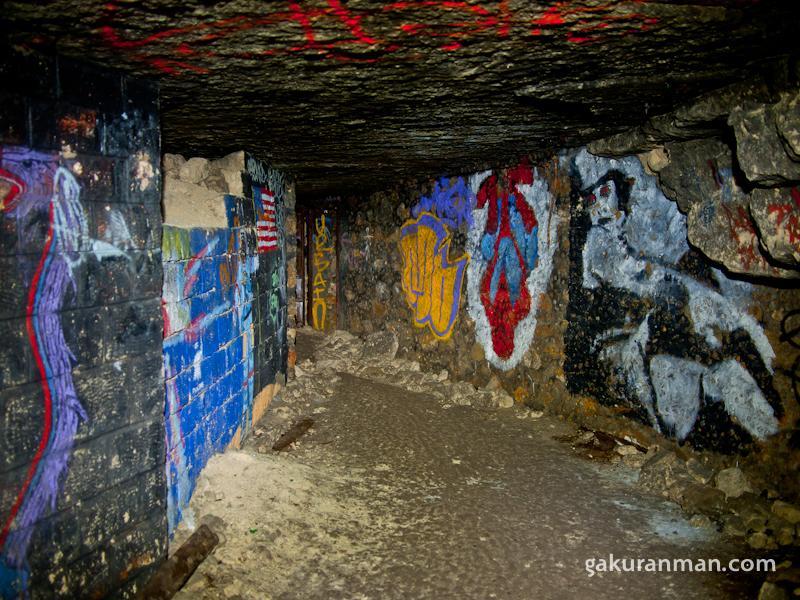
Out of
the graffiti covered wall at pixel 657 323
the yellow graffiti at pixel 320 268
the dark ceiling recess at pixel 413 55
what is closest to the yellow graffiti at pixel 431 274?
the graffiti covered wall at pixel 657 323

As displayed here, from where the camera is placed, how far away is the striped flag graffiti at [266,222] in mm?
4992

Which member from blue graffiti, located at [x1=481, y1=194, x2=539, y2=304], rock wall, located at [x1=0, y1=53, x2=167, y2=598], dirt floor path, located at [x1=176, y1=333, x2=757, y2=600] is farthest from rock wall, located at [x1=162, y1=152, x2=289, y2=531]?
blue graffiti, located at [x1=481, y1=194, x2=539, y2=304]

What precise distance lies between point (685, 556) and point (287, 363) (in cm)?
442

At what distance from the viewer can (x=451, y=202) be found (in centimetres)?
657

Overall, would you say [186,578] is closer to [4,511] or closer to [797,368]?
[4,511]

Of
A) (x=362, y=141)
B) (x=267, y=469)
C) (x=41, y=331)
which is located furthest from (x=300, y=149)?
(x=41, y=331)

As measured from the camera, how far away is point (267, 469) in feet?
12.0

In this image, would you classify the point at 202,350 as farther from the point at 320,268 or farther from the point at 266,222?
the point at 320,268

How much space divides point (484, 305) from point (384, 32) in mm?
4369

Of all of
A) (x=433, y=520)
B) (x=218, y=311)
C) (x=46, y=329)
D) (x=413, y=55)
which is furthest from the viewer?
(x=218, y=311)

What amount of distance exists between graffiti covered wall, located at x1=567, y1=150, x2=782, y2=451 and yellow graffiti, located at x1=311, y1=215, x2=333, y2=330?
18.6 ft

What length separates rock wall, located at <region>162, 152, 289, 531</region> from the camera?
3.03m

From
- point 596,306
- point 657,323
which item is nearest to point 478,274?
point 596,306

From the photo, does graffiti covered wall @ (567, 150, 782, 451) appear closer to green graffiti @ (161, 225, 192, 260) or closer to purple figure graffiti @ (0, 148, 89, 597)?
green graffiti @ (161, 225, 192, 260)
